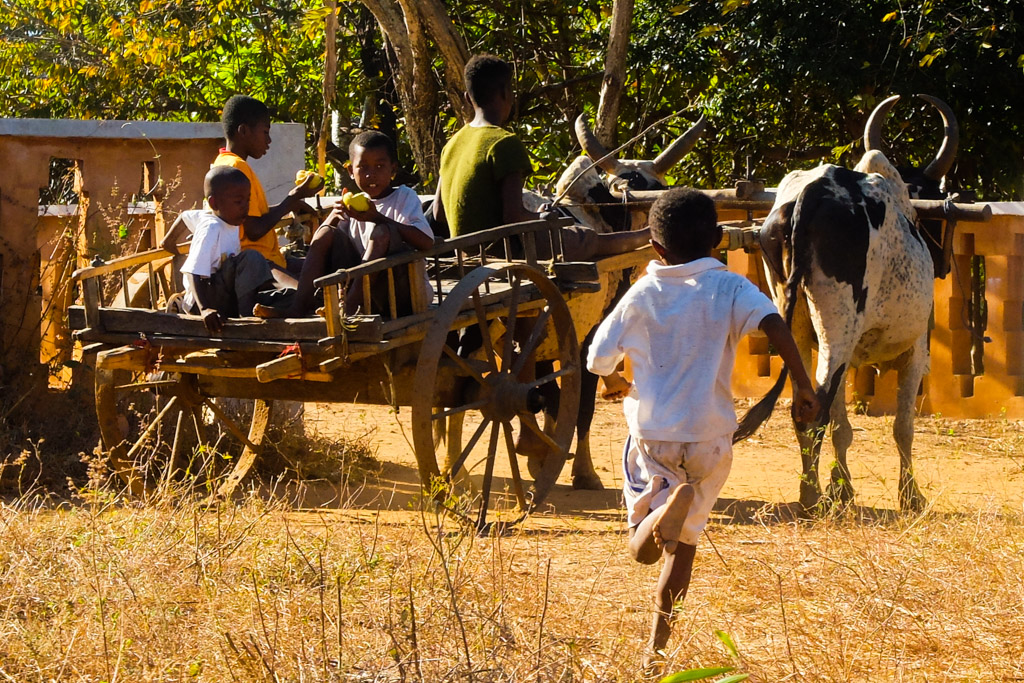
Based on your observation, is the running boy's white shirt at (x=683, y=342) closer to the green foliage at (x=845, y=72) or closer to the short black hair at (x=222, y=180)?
the short black hair at (x=222, y=180)

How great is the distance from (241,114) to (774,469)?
393 cm

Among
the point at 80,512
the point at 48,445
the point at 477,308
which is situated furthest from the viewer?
the point at 48,445

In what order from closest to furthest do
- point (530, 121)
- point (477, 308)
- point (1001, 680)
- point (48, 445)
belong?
point (1001, 680)
point (477, 308)
point (48, 445)
point (530, 121)

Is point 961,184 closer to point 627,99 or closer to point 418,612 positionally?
point 627,99

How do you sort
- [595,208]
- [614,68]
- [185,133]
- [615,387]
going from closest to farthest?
1. [615,387]
2. [595,208]
3. [185,133]
4. [614,68]

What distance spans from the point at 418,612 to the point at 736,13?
905 centimetres

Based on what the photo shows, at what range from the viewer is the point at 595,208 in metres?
7.20

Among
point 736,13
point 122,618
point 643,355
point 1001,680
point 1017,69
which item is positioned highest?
point 736,13

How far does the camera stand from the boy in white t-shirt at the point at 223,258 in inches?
194

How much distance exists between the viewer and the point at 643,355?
3627mm

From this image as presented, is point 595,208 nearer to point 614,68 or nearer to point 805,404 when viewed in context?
point 614,68

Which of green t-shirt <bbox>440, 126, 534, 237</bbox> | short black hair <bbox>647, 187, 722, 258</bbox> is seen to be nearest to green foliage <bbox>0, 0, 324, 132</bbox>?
green t-shirt <bbox>440, 126, 534, 237</bbox>

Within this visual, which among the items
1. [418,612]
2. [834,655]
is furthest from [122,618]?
[834,655]

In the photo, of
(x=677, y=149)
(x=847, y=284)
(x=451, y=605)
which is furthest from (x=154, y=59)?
(x=451, y=605)
